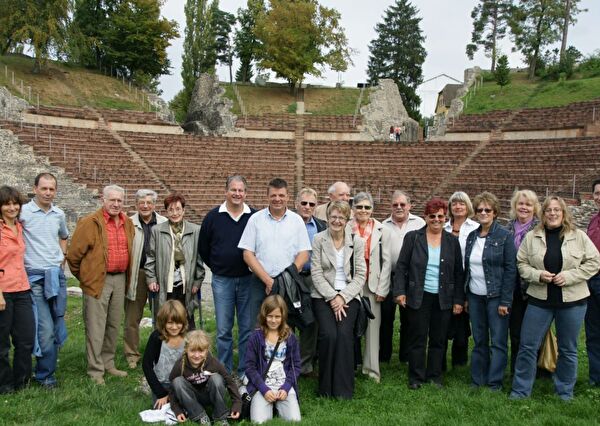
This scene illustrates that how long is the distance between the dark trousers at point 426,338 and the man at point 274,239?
1318 mm

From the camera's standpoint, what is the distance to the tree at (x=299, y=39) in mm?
36562

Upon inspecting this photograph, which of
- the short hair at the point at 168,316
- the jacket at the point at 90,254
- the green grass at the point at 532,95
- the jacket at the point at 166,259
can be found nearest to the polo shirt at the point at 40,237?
the jacket at the point at 90,254

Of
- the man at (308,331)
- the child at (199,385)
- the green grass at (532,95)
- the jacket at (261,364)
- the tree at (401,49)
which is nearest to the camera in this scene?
the child at (199,385)

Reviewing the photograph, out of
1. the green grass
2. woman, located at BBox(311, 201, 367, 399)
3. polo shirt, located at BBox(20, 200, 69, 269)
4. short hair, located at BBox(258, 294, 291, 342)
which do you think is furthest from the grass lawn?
the green grass

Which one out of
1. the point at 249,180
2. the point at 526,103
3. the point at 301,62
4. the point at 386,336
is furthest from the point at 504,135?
the point at 386,336

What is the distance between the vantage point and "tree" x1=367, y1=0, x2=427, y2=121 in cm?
4138

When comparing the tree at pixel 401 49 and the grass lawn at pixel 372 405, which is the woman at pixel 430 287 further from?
the tree at pixel 401 49

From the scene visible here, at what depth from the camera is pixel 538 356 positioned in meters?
4.87

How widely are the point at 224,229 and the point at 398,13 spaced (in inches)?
1713

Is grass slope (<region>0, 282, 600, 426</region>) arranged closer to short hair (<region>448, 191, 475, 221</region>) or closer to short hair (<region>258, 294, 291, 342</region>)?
short hair (<region>258, 294, 291, 342</region>)

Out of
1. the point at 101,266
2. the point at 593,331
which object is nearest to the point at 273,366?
the point at 101,266

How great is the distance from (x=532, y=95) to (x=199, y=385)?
110ft

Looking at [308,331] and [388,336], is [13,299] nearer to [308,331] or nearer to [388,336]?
[308,331]

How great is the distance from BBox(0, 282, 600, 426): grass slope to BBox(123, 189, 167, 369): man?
65 centimetres
